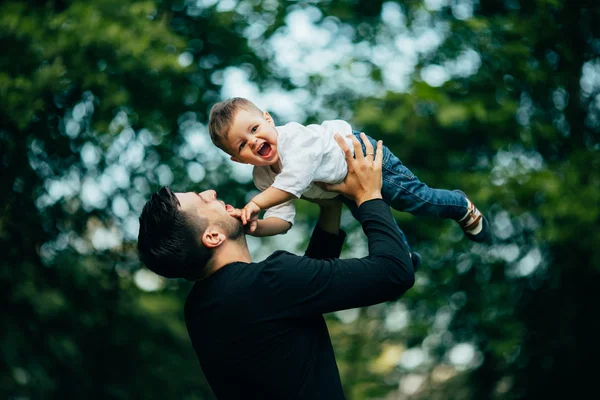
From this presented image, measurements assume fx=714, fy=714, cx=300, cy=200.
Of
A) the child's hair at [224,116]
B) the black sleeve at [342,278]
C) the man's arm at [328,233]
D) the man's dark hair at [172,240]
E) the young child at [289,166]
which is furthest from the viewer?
the man's arm at [328,233]

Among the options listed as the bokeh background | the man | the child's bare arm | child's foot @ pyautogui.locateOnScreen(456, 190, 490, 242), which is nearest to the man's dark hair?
the man

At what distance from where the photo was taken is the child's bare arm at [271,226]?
261 cm

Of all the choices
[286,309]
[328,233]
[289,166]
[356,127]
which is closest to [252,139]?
[289,166]

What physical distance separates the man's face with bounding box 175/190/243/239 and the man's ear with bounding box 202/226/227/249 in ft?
0.08

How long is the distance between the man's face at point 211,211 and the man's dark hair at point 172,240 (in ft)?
0.06

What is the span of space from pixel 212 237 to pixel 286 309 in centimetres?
36

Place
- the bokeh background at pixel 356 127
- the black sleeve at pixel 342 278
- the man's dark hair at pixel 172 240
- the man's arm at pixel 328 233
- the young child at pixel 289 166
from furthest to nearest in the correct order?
the bokeh background at pixel 356 127 → the man's arm at pixel 328 233 → the young child at pixel 289 166 → the man's dark hair at pixel 172 240 → the black sleeve at pixel 342 278

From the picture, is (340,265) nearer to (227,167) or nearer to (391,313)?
(227,167)

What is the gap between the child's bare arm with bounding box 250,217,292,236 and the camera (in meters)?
2.61

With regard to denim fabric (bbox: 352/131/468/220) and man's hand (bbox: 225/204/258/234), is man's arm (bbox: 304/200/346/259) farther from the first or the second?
man's hand (bbox: 225/204/258/234)

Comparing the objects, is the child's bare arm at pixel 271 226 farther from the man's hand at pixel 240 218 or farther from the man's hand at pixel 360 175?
the man's hand at pixel 360 175

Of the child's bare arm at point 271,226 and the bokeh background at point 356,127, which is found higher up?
the child's bare arm at point 271,226

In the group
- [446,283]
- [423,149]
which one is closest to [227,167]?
[423,149]

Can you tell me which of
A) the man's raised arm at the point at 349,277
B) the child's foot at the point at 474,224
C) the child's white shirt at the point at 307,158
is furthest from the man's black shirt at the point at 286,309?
the child's foot at the point at 474,224
